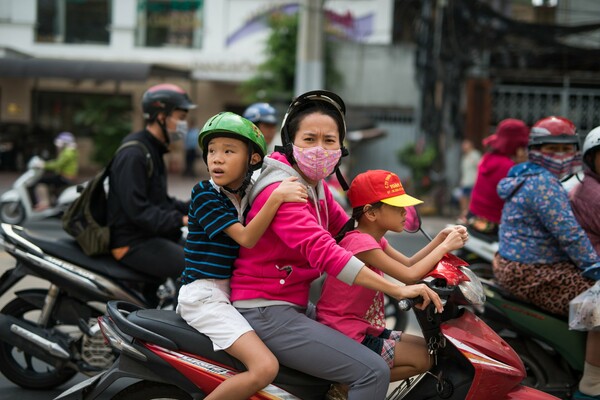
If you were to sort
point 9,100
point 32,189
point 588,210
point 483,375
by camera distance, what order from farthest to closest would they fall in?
1. point 9,100
2. point 32,189
3. point 588,210
4. point 483,375

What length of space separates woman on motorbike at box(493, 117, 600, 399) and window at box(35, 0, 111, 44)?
2495 centimetres

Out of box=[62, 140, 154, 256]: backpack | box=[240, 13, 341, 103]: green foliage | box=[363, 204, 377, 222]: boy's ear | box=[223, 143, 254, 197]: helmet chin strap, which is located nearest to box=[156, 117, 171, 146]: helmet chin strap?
box=[62, 140, 154, 256]: backpack

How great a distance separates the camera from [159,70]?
2334 cm

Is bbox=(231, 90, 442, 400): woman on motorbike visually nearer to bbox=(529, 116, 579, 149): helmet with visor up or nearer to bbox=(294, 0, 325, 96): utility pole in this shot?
bbox=(529, 116, 579, 149): helmet with visor up

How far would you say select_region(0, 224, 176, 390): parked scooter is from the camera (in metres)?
4.51

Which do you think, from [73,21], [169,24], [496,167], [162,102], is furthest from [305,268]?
[73,21]

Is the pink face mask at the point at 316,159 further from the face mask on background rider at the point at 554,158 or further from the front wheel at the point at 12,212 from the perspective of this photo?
the front wheel at the point at 12,212

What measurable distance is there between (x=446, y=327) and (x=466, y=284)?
0.19 meters

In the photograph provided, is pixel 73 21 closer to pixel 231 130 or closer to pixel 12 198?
pixel 12 198

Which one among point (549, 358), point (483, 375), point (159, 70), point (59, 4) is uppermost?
point (59, 4)

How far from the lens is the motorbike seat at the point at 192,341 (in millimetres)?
3201

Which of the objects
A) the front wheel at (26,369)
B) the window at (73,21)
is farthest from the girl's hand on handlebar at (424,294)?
the window at (73,21)

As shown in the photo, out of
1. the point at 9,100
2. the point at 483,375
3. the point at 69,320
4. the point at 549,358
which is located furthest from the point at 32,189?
the point at 9,100

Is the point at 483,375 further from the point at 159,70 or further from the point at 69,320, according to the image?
the point at 159,70
